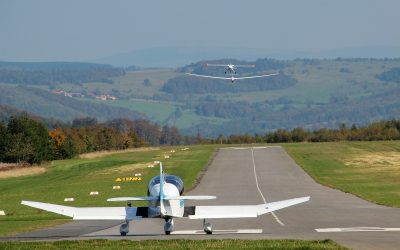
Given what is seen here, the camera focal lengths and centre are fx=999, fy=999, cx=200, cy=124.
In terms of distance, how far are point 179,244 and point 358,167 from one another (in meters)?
64.3

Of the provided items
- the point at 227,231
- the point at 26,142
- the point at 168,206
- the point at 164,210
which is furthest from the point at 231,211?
the point at 26,142

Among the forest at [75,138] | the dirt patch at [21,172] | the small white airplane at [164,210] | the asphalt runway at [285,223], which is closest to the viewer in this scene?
the small white airplane at [164,210]

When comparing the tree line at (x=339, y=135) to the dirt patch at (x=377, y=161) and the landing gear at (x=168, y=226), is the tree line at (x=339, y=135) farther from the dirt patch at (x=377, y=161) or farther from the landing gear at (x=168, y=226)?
the landing gear at (x=168, y=226)

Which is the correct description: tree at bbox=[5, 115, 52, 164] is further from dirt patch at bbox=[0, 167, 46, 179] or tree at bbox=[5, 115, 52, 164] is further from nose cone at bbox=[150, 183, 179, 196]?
nose cone at bbox=[150, 183, 179, 196]

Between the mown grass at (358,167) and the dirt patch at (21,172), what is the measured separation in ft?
87.2

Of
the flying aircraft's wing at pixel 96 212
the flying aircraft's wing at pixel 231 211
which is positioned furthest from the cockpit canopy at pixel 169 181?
the flying aircraft's wing at pixel 231 211

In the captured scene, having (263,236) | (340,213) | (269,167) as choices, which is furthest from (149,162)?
(263,236)

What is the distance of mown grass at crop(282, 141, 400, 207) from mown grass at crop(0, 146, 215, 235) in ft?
35.9

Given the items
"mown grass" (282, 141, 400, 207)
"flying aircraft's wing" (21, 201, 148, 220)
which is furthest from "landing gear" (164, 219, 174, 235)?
"mown grass" (282, 141, 400, 207)

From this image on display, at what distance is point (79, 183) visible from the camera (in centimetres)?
8131

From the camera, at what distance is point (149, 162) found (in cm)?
10431

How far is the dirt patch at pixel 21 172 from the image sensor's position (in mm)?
96312

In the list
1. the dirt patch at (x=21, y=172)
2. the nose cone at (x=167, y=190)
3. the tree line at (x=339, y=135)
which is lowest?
the tree line at (x=339, y=135)

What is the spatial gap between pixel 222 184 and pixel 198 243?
4198 centimetres
